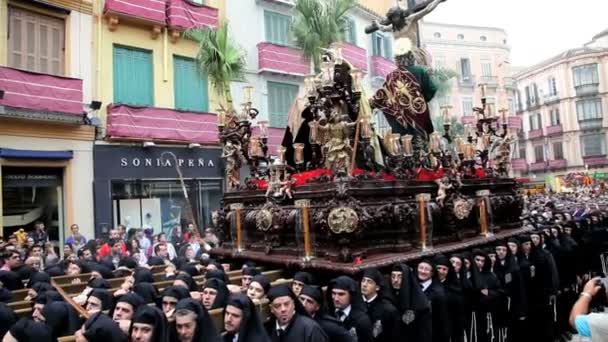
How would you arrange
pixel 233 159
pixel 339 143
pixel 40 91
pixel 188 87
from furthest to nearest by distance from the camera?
pixel 188 87 < pixel 40 91 < pixel 233 159 < pixel 339 143

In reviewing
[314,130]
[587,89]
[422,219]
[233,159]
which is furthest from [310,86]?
[587,89]

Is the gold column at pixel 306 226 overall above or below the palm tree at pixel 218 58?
below

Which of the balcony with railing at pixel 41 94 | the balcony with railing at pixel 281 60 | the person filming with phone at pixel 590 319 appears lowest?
the person filming with phone at pixel 590 319

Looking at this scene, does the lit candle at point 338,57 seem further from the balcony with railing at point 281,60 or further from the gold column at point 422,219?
the balcony with railing at point 281,60

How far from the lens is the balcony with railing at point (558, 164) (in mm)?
45566

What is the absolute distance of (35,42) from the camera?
13.5 meters

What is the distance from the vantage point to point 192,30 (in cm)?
1578

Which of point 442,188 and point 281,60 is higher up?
point 281,60

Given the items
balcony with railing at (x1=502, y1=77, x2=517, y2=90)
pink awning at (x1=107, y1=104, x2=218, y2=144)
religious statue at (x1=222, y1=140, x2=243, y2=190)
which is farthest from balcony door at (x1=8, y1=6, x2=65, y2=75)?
balcony with railing at (x1=502, y1=77, x2=517, y2=90)

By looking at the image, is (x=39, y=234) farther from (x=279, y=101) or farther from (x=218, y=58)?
(x=279, y=101)

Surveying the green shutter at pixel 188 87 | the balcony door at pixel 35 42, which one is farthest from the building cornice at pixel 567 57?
the balcony door at pixel 35 42

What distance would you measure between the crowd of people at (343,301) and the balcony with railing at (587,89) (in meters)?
40.2

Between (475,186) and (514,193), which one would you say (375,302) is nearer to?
(475,186)

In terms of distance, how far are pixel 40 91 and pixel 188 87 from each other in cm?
501
